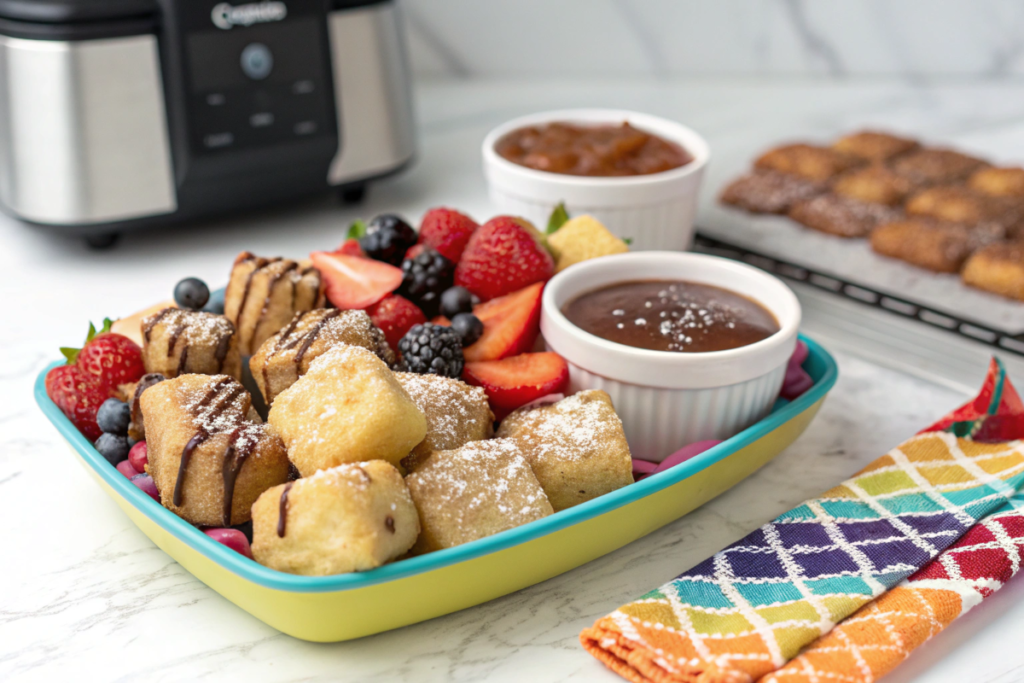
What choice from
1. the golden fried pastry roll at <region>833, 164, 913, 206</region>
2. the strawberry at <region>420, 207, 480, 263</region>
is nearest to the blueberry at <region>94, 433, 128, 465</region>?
the strawberry at <region>420, 207, 480, 263</region>

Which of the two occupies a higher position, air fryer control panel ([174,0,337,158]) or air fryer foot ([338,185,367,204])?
air fryer control panel ([174,0,337,158])

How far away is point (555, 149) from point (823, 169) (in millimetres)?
727

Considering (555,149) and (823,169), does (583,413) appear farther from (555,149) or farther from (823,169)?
(823,169)

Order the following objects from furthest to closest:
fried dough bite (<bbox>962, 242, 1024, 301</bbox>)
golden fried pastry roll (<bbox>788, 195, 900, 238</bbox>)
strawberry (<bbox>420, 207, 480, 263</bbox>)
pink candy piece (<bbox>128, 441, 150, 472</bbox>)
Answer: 1. golden fried pastry roll (<bbox>788, 195, 900, 238</bbox>)
2. fried dough bite (<bbox>962, 242, 1024, 301</bbox>)
3. strawberry (<bbox>420, 207, 480, 263</bbox>)
4. pink candy piece (<bbox>128, 441, 150, 472</bbox>)

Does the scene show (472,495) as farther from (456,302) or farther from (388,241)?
(388,241)

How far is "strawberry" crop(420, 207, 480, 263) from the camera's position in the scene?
1396 millimetres

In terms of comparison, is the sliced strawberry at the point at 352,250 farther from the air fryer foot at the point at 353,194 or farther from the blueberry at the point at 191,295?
the air fryer foot at the point at 353,194

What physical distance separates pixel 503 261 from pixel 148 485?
1.77 ft

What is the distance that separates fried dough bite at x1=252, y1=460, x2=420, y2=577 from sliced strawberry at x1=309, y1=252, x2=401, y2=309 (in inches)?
18.5

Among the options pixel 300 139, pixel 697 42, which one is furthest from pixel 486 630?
pixel 697 42

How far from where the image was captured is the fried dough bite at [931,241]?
1726 millimetres

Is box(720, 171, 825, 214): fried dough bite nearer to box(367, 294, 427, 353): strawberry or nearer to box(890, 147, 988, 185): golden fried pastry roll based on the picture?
box(890, 147, 988, 185): golden fried pastry roll

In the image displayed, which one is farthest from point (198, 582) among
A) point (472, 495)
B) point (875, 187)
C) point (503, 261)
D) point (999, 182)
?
point (999, 182)

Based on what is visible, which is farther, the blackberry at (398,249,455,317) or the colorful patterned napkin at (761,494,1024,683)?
the blackberry at (398,249,455,317)
